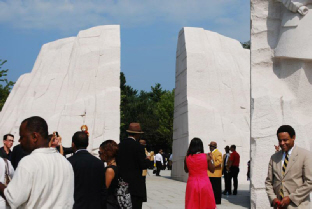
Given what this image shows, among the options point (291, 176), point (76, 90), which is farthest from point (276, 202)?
point (76, 90)

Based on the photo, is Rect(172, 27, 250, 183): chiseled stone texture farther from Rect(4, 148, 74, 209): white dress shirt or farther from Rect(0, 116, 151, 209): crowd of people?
Rect(4, 148, 74, 209): white dress shirt

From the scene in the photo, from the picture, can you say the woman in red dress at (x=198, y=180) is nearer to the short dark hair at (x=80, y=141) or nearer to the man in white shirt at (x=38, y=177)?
the short dark hair at (x=80, y=141)

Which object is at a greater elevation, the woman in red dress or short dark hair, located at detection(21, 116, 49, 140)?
short dark hair, located at detection(21, 116, 49, 140)

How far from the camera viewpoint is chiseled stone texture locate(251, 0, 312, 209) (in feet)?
27.0

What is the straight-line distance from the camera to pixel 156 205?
994cm

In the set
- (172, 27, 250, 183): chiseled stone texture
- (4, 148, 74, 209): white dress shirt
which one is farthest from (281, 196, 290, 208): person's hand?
(172, 27, 250, 183): chiseled stone texture

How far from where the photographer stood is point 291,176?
Answer: 14.1 feet

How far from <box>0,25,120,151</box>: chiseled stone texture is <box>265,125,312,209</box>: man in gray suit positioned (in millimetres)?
14463

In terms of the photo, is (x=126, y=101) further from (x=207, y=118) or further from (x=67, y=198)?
(x=67, y=198)

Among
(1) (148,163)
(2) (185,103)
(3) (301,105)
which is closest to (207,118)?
(2) (185,103)

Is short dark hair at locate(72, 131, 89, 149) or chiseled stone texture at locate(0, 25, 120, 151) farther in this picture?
chiseled stone texture at locate(0, 25, 120, 151)

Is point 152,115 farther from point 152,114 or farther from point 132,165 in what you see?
point 132,165

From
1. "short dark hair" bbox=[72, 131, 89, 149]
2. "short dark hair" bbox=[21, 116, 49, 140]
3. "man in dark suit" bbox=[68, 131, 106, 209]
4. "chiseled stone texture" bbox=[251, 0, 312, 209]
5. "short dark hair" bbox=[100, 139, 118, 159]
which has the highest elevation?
"chiseled stone texture" bbox=[251, 0, 312, 209]

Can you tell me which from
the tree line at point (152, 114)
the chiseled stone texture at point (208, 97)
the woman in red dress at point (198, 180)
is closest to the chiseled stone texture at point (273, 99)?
the woman in red dress at point (198, 180)
